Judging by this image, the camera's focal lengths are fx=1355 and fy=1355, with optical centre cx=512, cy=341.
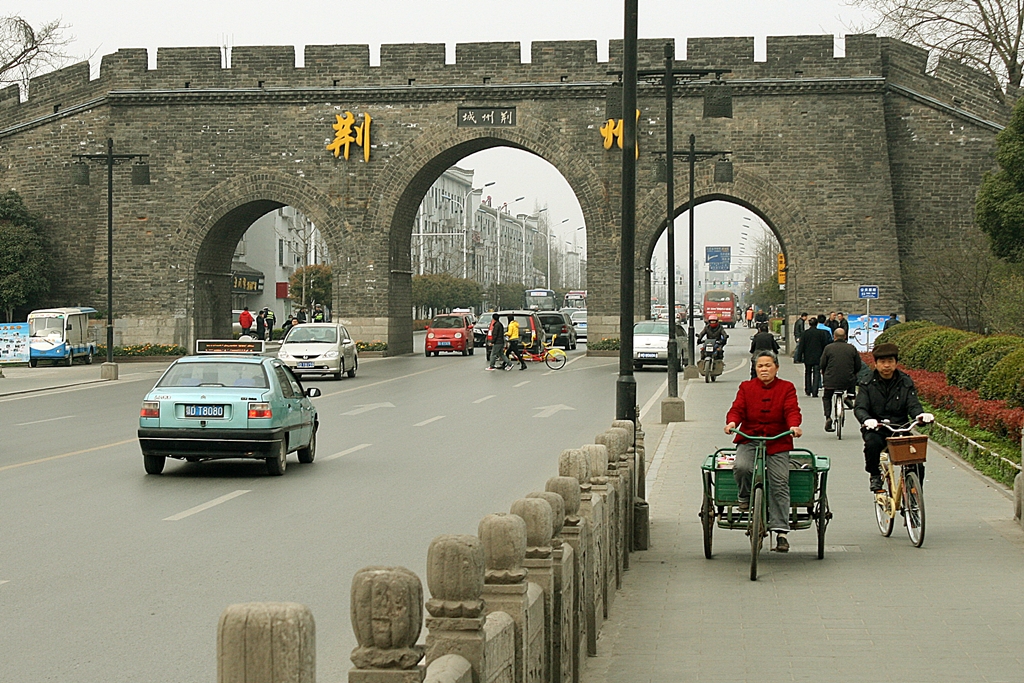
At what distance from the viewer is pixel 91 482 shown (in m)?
13.8

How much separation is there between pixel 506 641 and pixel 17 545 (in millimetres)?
6384

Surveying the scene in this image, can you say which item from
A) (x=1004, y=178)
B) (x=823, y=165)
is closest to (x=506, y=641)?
(x=1004, y=178)

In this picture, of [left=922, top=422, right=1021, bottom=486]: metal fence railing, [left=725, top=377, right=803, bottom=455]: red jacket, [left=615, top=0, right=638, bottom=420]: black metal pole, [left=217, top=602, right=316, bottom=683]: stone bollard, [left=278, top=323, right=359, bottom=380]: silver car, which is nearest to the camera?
[left=217, top=602, right=316, bottom=683]: stone bollard

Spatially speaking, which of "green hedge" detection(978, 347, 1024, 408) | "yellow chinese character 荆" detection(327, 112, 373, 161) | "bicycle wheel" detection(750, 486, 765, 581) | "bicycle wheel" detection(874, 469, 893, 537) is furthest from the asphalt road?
"yellow chinese character 荆" detection(327, 112, 373, 161)

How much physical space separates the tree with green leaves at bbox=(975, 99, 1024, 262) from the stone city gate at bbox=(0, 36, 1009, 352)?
976cm

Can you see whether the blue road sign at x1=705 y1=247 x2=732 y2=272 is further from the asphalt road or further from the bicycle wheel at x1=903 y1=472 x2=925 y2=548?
the bicycle wheel at x1=903 y1=472 x2=925 y2=548

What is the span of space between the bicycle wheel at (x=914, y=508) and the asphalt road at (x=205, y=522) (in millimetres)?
3438

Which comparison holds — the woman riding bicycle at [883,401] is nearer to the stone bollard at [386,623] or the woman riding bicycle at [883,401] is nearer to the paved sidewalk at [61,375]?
the stone bollard at [386,623]

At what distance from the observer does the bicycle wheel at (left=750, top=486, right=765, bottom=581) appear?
885cm

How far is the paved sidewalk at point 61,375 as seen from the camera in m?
32.5

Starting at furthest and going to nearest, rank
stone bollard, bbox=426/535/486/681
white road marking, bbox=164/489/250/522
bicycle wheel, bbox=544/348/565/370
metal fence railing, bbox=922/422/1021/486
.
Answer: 1. bicycle wheel, bbox=544/348/565/370
2. metal fence railing, bbox=922/422/1021/486
3. white road marking, bbox=164/489/250/522
4. stone bollard, bbox=426/535/486/681

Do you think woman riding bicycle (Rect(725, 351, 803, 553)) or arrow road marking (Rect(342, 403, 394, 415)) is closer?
woman riding bicycle (Rect(725, 351, 803, 553))

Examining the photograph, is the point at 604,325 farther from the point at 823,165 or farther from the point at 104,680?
the point at 104,680

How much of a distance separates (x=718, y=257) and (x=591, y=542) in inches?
4768
